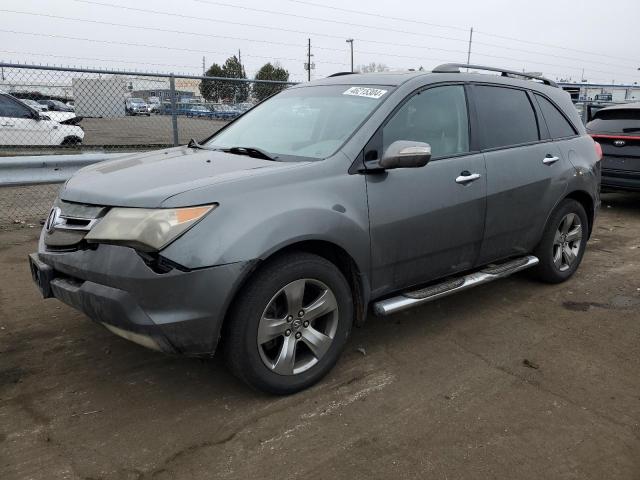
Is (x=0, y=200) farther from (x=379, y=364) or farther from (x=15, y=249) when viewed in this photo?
(x=379, y=364)

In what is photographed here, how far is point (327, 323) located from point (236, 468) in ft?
3.21

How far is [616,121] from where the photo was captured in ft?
26.0

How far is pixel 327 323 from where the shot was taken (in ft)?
10.2

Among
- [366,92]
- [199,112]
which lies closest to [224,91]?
[199,112]

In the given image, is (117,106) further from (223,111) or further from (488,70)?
(488,70)

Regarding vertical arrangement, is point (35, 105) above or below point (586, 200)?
above

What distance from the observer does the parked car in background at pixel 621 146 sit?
7.51m

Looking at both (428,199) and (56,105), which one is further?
(56,105)

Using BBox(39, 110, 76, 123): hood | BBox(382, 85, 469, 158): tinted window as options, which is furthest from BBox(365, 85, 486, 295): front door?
BBox(39, 110, 76, 123): hood

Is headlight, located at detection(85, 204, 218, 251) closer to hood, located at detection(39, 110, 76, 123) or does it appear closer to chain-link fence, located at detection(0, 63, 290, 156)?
chain-link fence, located at detection(0, 63, 290, 156)

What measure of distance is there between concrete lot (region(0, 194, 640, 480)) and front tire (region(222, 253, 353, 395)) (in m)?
0.17

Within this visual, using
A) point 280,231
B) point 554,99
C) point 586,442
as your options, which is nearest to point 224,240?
point 280,231

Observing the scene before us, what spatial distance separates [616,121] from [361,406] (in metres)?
6.98

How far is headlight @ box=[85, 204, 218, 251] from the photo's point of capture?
2537mm
